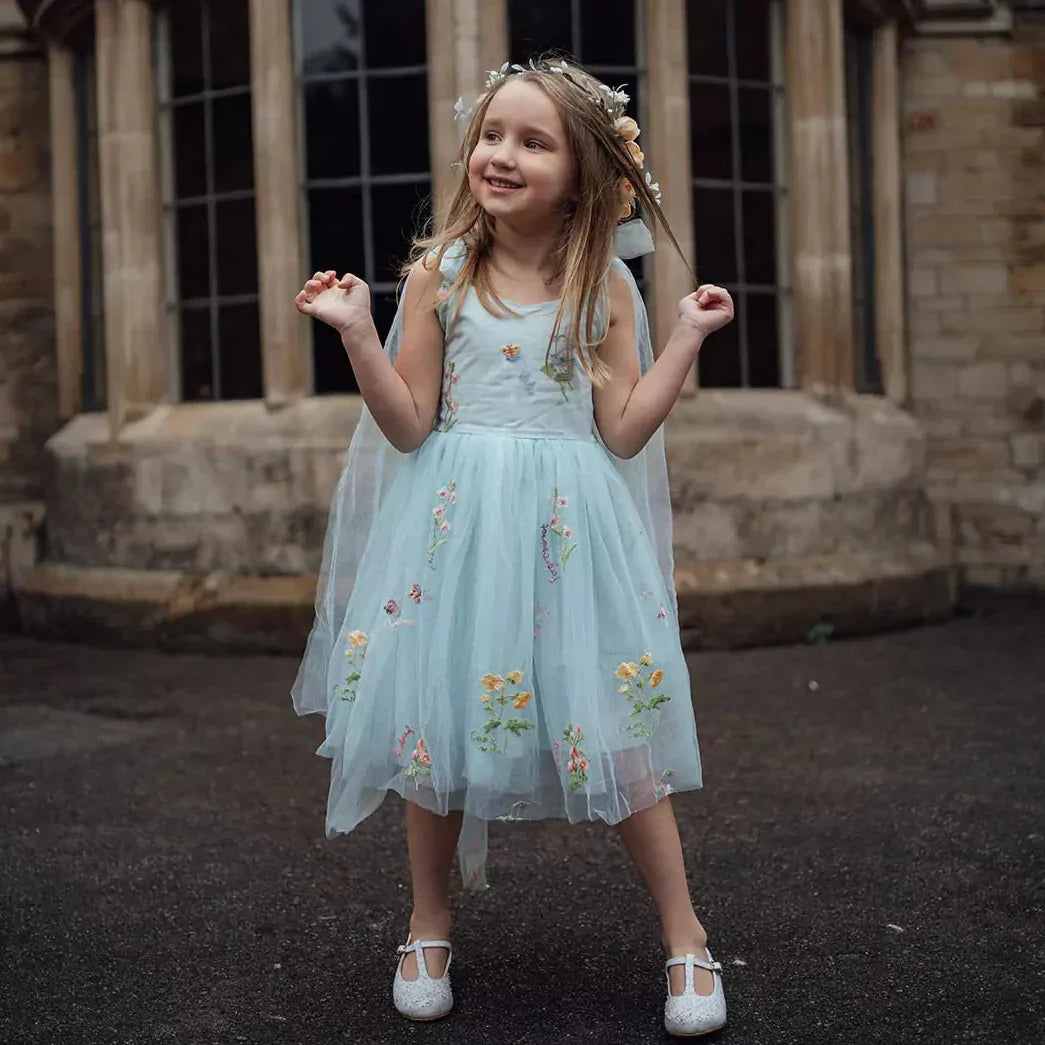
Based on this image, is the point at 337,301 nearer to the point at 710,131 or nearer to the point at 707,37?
the point at 710,131

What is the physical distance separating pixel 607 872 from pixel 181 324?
478 centimetres

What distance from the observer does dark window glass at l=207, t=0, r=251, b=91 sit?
682cm

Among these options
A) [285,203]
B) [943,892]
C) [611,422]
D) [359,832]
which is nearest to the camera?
[611,422]

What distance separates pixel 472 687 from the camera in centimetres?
225

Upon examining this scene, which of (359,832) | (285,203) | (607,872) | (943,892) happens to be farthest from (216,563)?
(943,892)

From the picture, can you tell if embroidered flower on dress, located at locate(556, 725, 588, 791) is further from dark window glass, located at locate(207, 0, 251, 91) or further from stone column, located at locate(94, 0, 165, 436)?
dark window glass, located at locate(207, 0, 251, 91)

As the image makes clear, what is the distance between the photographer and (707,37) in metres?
6.88

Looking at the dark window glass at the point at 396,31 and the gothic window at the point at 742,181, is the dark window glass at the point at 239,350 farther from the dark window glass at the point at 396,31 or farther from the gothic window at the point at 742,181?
the gothic window at the point at 742,181

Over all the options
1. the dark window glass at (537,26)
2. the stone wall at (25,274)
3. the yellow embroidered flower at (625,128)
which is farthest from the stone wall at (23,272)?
the yellow embroidered flower at (625,128)

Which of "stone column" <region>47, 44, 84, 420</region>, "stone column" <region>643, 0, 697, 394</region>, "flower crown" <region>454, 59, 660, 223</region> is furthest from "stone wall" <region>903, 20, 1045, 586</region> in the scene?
"flower crown" <region>454, 59, 660, 223</region>

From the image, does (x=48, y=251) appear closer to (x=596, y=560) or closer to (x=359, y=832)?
(x=359, y=832)

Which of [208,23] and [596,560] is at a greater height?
[208,23]

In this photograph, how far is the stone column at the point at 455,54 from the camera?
6316 mm

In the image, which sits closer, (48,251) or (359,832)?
(359,832)
